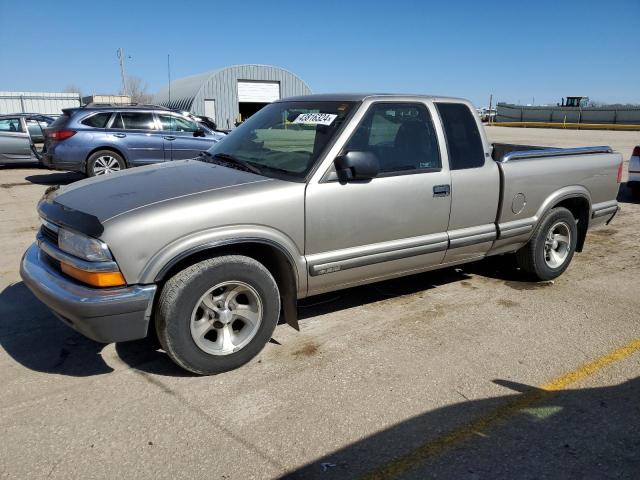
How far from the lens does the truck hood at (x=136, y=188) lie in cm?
326

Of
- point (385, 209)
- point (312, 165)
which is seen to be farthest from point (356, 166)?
point (385, 209)

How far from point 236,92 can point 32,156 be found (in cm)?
3175

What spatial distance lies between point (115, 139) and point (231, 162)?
306 inches

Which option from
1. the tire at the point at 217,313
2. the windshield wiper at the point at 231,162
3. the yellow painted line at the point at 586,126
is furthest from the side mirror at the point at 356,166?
the yellow painted line at the point at 586,126

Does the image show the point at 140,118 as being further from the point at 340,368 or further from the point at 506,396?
the point at 506,396

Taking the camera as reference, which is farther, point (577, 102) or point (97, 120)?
point (577, 102)

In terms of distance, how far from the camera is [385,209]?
13.1ft

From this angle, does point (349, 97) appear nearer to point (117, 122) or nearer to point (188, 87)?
point (117, 122)

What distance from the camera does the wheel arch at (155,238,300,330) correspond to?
10.5 ft

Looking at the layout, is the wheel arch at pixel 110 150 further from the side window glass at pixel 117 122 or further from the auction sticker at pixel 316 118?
the auction sticker at pixel 316 118

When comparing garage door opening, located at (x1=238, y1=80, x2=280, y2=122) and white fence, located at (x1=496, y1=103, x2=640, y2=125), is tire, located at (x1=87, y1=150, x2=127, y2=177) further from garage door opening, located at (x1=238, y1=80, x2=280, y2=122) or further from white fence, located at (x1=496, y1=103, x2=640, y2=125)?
white fence, located at (x1=496, y1=103, x2=640, y2=125)

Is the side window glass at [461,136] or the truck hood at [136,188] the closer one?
the truck hood at [136,188]

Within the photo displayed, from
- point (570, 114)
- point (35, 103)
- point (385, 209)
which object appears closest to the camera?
point (385, 209)

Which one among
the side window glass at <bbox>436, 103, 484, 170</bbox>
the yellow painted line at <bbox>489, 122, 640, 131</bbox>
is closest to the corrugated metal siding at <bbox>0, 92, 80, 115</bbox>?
the side window glass at <bbox>436, 103, 484, 170</bbox>
